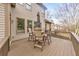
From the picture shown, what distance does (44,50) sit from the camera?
2.91 metres

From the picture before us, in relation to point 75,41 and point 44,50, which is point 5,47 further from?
→ point 75,41

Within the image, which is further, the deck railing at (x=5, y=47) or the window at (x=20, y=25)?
the window at (x=20, y=25)

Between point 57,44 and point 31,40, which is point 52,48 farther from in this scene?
point 31,40

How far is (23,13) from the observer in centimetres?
292

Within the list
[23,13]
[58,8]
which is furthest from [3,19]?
[58,8]

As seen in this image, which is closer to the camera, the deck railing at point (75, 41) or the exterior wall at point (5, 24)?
the deck railing at point (75, 41)

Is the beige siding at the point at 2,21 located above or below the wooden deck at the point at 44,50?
above

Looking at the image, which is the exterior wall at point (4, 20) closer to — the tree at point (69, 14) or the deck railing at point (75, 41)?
the tree at point (69, 14)

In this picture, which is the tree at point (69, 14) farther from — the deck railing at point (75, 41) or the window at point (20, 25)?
the window at point (20, 25)

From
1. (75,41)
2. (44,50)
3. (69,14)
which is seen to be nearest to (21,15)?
(44,50)

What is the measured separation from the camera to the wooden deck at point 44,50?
113 inches

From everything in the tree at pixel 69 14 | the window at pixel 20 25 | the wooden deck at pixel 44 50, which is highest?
the tree at pixel 69 14

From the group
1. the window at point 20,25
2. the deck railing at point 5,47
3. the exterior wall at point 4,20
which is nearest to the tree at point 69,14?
the window at point 20,25

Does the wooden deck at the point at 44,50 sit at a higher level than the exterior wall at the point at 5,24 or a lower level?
lower
